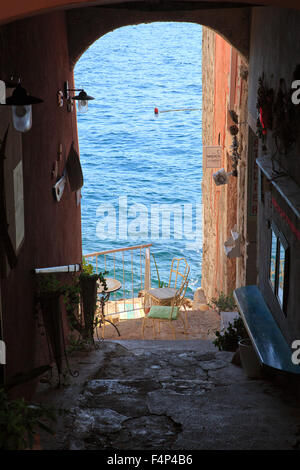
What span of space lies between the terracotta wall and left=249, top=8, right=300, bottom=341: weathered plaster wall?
1778 mm

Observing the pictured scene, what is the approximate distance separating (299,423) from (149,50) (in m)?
37.6

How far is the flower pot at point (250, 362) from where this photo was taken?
4434mm

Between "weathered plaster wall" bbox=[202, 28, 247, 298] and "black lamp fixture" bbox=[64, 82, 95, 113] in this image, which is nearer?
"black lamp fixture" bbox=[64, 82, 95, 113]

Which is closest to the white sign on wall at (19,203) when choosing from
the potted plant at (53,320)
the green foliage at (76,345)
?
the potted plant at (53,320)

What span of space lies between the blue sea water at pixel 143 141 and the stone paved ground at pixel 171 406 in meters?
11.9

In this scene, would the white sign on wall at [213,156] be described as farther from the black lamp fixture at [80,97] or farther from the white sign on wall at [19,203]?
the white sign on wall at [19,203]

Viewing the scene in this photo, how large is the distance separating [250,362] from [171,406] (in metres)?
0.99

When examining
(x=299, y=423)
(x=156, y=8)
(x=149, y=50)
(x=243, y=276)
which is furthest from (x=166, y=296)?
(x=149, y=50)

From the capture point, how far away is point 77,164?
6.44 meters

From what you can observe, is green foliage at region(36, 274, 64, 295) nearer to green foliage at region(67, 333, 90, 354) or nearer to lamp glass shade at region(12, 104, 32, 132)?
green foliage at region(67, 333, 90, 354)

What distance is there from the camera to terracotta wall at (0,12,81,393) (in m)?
3.49

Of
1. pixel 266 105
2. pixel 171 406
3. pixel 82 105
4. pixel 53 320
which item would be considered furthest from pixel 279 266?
pixel 82 105

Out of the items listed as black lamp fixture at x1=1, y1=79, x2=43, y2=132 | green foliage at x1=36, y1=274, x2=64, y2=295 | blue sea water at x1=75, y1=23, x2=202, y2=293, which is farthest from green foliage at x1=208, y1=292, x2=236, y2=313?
blue sea water at x1=75, y1=23, x2=202, y2=293

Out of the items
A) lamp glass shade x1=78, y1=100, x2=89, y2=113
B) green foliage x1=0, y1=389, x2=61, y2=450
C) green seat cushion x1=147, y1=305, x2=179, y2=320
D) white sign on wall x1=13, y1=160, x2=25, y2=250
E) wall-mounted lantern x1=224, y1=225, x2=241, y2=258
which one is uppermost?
lamp glass shade x1=78, y1=100, x2=89, y2=113
